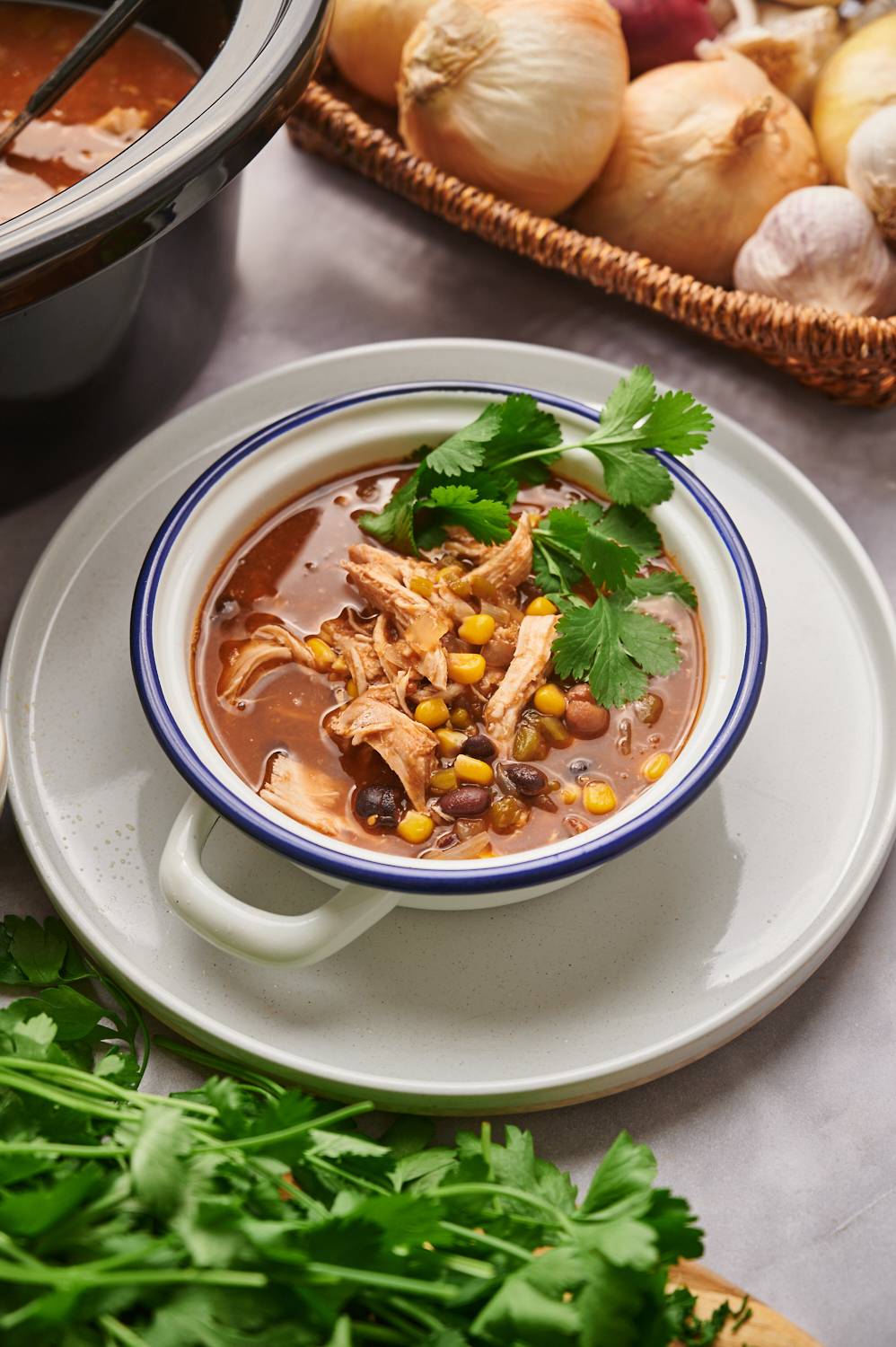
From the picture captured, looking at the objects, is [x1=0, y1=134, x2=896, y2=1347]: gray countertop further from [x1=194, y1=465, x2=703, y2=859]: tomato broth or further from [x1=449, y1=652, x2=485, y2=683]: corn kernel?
[x1=449, y1=652, x2=485, y2=683]: corn kernel

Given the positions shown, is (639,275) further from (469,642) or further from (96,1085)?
(96,1085)

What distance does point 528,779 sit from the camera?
1.97 m

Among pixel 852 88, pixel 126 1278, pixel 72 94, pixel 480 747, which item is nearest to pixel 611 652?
pixel 480 747

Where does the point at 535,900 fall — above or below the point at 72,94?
below

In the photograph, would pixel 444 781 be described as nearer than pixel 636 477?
Yes

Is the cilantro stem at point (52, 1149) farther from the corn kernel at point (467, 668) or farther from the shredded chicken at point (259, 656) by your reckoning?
the corn kernel at point (467, 668)

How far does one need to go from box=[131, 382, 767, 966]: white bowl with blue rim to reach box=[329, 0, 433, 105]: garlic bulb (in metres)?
1.10

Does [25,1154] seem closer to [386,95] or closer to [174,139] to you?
[174,139]

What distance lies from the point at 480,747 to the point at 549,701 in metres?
0.15

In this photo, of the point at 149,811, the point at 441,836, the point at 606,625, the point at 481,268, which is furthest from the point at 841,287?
the point at 149,811

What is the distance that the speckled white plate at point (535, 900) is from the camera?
1.90 m

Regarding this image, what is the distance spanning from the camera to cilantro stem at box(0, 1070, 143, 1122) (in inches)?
63.9

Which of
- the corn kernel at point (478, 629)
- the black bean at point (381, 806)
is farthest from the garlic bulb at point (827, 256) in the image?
the black bean at point (381, 806)

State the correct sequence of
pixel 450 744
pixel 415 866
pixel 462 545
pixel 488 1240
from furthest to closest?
pixel 462 545 → pixel 450 744 → pixel 415 866 → pixel 488 1240
